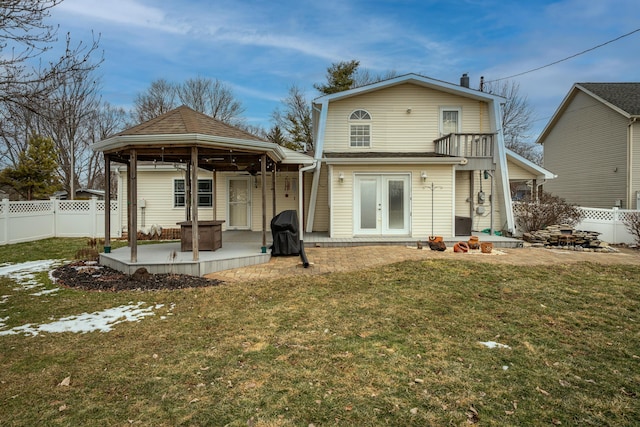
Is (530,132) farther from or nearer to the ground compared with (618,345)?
farther from the ground

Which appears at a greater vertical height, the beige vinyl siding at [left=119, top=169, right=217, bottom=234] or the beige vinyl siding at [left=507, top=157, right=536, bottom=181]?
the beige vinyl siding at [left=507, top=157, right=536, bottom=181]

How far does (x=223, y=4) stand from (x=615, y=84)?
59.8 feet

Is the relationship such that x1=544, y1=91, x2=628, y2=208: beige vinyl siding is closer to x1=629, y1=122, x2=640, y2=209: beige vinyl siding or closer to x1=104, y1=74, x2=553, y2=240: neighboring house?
x1=629, y1=122, x2=640, y2=209: beige vinyl siding

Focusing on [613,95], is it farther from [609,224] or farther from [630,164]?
[609,224]

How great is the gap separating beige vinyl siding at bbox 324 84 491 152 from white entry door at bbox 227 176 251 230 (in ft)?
11.7

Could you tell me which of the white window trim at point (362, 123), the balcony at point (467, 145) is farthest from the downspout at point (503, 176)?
the white window trim at point (362, 123)

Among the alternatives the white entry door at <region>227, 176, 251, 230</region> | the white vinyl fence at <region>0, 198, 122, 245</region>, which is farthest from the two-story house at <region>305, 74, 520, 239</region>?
the white vinyl fence at <region>0, 198, 122, 245</region>

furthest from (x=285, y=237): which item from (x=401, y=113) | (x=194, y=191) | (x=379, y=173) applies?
(x=401, y=113)

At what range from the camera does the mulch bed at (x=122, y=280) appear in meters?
6.26

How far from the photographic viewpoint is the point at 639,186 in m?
14.3

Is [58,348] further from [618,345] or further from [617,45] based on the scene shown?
[617,45]

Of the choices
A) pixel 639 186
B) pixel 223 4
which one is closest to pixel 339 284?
pixel 223 4

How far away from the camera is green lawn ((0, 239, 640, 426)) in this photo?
8.55 feet

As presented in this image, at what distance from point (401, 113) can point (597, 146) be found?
33.4 feet
